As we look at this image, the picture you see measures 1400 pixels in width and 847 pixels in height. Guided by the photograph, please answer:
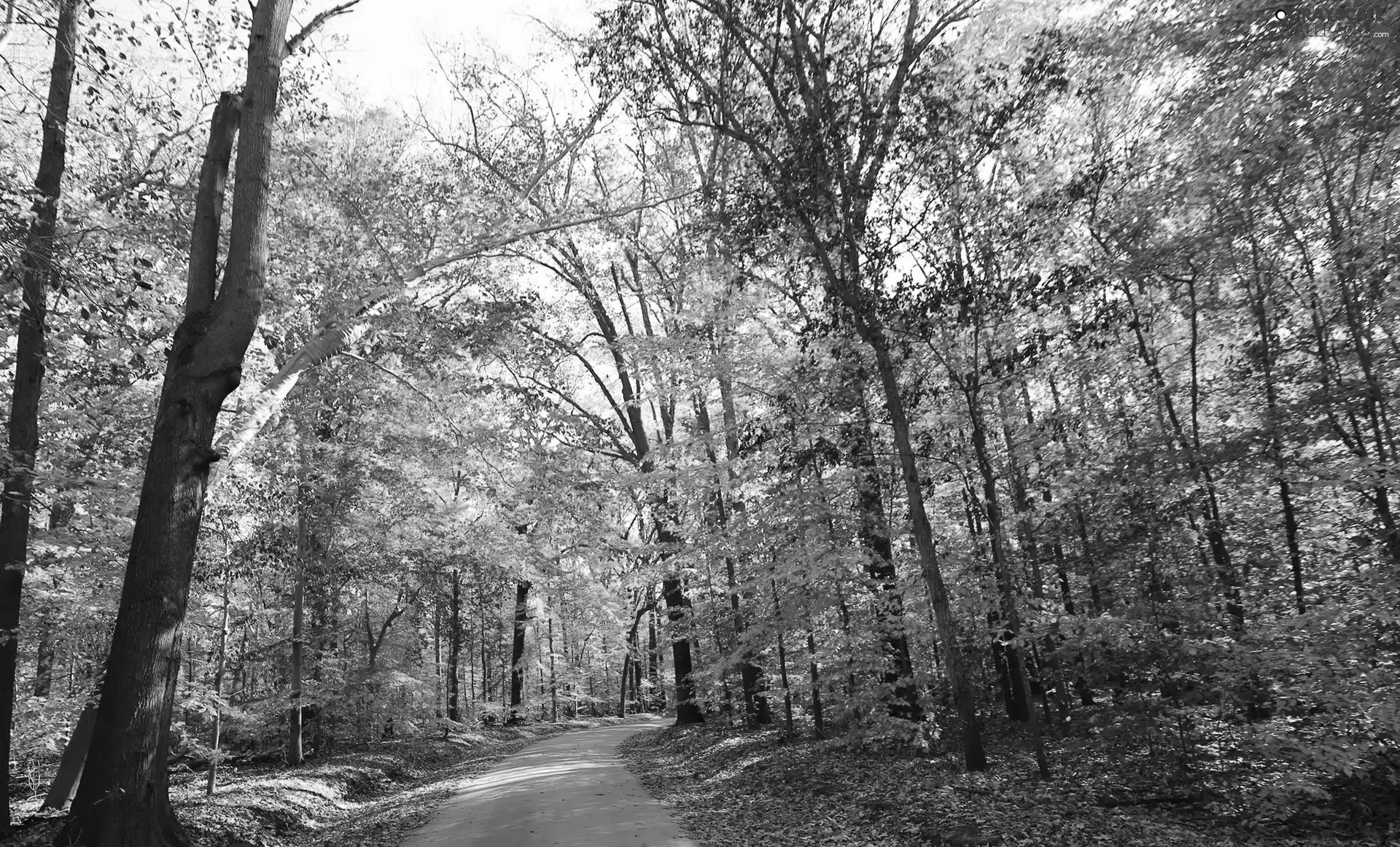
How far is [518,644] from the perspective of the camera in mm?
29188

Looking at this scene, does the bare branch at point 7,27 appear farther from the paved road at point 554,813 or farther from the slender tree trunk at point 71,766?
the paved road at point 554,813

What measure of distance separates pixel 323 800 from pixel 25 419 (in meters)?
6.70

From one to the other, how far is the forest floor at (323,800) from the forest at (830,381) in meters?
0.91

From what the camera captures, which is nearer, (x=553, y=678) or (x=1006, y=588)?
(x=1006, y=588)

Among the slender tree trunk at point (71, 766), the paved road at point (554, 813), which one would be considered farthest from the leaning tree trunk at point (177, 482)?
the slender tree trunk at point (71, 766)

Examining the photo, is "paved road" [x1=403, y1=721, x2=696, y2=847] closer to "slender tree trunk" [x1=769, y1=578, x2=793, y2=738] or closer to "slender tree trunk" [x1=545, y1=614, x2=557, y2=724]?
"slender tree trunk" [x1=769, y1=578, x2=793, y2=738]

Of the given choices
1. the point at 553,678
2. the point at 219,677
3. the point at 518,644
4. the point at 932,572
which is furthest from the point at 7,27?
the point at 553,678

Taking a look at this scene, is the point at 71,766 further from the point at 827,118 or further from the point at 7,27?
the point at 827,118

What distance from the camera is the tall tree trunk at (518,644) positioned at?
90.9 ft

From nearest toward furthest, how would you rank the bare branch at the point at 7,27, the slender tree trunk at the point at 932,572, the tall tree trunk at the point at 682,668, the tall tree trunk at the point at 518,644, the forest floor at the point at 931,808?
the forest floor at the point at 931,808
the bare branch at the point at 7,27
the slender tree trunk at the point at 932,572
the tall tree trunk at the point at 682,668
the tall tree trunk at the point at 518,644

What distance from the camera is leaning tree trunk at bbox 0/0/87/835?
7.60 metres

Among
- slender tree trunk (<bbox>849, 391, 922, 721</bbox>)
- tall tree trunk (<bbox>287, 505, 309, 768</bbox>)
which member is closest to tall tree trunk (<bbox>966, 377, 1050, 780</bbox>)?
slender tree trunk (<bbox>849, 391, 922, 721</bbox>)

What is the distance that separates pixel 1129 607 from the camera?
8.39m

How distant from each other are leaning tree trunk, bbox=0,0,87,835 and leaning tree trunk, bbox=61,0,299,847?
Result: 277 cm
